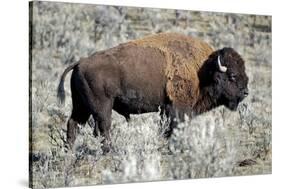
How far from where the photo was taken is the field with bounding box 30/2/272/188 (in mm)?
7496

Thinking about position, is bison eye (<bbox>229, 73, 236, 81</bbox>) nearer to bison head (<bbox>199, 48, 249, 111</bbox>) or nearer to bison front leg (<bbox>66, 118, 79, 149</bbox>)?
bison head (<bbox>199, 48, 249, 111</bbox>)

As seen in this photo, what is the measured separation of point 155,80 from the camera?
805 centimetres

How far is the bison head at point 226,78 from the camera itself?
836 cm

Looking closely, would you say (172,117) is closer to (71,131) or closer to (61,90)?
(71,131)

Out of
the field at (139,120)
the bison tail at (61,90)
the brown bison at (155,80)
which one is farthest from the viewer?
the brown bison at (155,80)

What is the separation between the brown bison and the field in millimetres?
82

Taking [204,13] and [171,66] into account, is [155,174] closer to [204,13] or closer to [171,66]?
[171,66]

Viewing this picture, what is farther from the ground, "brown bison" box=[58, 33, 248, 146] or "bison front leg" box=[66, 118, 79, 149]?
"brown bison" box=[58, 33, 248, 146]

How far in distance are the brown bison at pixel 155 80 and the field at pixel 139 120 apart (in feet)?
0.27

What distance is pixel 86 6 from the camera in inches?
305

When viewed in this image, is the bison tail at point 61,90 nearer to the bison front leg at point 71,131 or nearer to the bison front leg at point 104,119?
the bison front leg at point 71,131

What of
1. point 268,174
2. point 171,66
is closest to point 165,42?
point 171,66

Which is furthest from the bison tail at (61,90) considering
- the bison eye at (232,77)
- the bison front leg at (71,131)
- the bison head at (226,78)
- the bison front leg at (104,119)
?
the bison eye at (232,77)

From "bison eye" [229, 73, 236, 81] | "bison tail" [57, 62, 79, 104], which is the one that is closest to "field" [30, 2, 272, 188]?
"bison tail" [57, 62, 79, 104]
